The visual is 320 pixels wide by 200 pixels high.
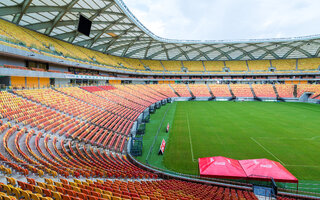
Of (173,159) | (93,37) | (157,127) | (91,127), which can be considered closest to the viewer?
(173,159)

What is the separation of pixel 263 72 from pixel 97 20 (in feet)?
173

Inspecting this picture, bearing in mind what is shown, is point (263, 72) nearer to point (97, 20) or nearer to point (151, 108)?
point (151, 108)

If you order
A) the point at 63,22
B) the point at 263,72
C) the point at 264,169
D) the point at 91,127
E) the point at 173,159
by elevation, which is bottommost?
the point at 173,159

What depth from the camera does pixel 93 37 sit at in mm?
37781

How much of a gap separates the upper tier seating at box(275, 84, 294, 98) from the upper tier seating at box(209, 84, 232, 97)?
1465 cm

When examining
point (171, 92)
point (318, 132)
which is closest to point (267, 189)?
point (318, 132)

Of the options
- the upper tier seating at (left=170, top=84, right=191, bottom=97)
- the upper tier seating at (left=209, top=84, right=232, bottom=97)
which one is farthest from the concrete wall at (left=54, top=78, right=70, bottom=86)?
the upper tier seating at (left=209, top=84, right=232, bottom=97)

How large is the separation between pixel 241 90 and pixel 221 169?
2057 inches

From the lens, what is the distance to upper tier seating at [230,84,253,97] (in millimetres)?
54781

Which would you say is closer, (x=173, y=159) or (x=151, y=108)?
(x=173, y=159)

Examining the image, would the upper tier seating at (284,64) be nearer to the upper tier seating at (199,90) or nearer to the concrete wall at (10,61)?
the upper tier seating at (199,90)

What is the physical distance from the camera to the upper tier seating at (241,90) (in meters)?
54.8

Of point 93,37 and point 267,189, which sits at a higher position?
point 93,37

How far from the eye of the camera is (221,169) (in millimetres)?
10094
